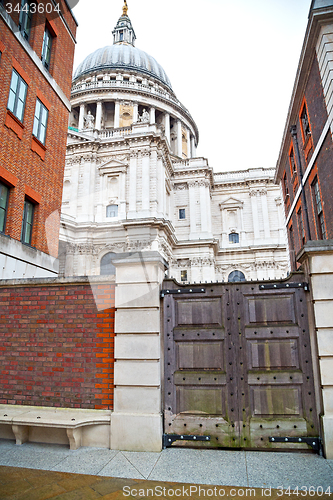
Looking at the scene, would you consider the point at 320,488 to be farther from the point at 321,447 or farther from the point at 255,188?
the point at 255,188

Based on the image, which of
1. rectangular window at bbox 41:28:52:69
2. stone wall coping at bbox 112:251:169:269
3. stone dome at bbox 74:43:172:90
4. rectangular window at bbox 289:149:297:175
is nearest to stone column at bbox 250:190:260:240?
rectangular window at bbox 289:149:297:175

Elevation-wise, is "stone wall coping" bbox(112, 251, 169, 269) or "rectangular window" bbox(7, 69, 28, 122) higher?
"rectangular window" bbox(7, 69, 28, 122)

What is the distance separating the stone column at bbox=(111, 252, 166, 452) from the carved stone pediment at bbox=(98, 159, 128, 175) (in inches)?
1200

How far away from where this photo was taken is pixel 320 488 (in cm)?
381

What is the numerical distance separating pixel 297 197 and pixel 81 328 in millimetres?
13302

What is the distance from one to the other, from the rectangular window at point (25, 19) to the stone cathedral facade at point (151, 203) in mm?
17333

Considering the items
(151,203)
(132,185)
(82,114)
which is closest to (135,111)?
(82,114)

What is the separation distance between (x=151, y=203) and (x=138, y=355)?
27.7 m

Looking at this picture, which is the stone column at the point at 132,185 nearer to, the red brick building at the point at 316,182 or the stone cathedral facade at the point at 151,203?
the stone cathedral facade at the point at 151,203

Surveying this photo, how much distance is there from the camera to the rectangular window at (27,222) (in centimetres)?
1035

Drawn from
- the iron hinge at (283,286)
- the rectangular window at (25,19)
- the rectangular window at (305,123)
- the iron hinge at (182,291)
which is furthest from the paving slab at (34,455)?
the rectangular window at (305,123)

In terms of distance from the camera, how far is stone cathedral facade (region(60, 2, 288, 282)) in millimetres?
31859

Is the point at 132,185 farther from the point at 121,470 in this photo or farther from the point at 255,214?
the point at 121,470

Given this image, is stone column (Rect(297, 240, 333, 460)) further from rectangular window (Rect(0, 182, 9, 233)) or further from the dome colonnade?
the dome colonnade
